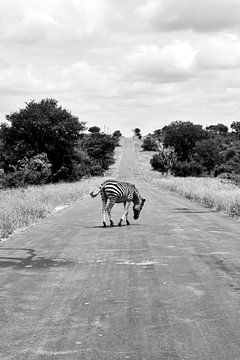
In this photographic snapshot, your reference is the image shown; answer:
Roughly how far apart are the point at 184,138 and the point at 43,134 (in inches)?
2514

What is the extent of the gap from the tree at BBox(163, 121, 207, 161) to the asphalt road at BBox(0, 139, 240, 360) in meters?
111

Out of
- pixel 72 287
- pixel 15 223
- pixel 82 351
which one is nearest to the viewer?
pixel 82 351

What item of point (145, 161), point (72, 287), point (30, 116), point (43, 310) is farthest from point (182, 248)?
point (145, 161)

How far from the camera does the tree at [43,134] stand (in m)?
64.9

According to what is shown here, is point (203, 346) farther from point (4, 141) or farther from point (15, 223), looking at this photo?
point (4, 141)

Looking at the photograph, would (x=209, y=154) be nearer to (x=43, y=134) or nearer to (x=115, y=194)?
(x=43, y=134)

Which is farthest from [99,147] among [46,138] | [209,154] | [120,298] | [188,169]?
[120,298]

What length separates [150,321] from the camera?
21.4 feet

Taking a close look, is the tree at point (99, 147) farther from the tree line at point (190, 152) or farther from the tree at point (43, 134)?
the tree at point (43, 134)

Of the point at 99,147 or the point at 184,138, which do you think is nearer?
the point at 99,147

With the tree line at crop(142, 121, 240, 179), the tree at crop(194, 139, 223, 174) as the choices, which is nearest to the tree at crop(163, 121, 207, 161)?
the tree line at crop(142, 121, 240, 179)

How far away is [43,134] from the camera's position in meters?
65.9

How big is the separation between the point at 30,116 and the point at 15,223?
49.3m

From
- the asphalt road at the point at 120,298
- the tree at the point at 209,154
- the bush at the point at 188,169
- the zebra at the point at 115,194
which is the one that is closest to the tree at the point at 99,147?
the bush at the point at 188,169
